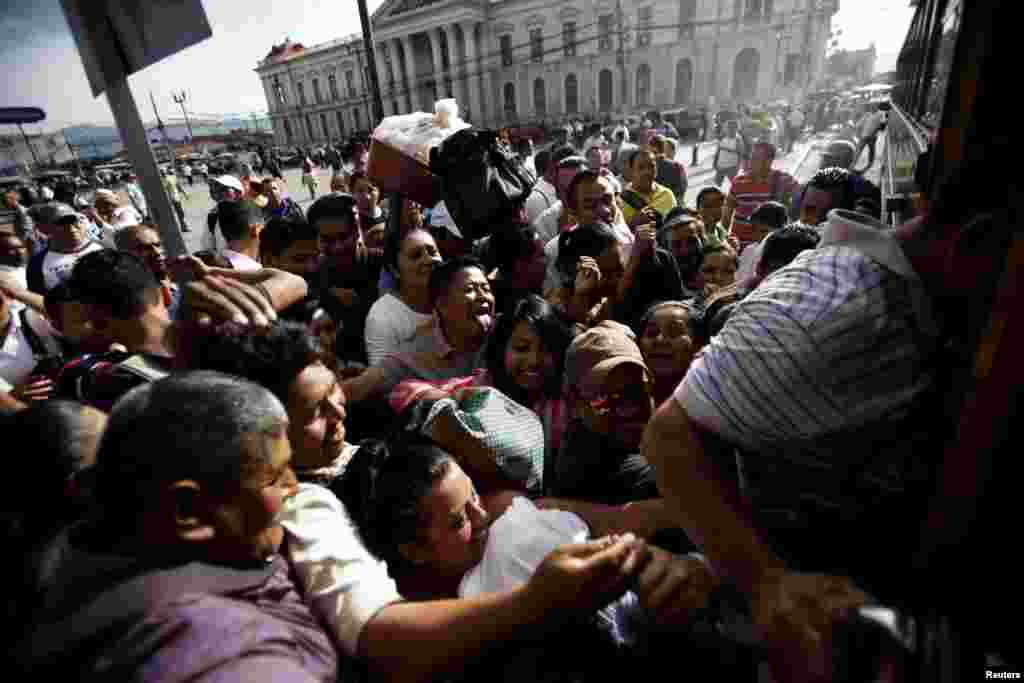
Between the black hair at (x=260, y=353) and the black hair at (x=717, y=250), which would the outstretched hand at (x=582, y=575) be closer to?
the black hair at (x=260, y=353)

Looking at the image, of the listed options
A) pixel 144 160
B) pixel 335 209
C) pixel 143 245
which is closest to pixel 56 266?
pixel 143 245

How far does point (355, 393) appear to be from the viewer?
243 cm

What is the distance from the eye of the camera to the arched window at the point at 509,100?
5147 centimetres

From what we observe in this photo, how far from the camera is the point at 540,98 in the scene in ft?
167

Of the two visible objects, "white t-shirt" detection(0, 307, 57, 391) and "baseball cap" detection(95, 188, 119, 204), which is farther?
"baseball cap" detection(95, 188, 119, 204)

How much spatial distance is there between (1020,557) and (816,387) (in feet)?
1.12

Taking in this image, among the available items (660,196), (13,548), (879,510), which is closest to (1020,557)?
(879,510)

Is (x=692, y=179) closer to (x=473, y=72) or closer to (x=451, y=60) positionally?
(x=473, y=72)

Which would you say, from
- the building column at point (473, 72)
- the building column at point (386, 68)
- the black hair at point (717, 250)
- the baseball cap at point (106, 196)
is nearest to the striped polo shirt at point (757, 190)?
the black hair at point (717, 250)

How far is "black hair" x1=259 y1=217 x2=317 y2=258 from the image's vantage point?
309cm

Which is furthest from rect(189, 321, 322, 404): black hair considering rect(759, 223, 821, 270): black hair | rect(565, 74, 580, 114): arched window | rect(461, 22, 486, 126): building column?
rect(461, 22, 486, 126): building column

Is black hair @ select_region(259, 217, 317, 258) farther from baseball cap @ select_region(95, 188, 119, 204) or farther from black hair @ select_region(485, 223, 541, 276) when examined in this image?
baseball cap @ select_region(95, 188, 119, 204)

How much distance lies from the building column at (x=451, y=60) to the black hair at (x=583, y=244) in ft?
172

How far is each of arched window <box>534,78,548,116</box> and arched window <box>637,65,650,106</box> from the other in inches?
360
